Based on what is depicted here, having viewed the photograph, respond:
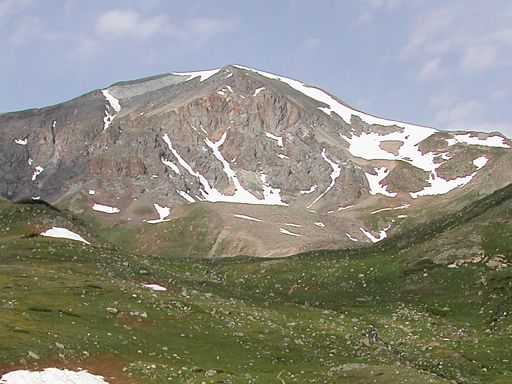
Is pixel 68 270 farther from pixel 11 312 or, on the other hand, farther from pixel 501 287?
pixel 501 287

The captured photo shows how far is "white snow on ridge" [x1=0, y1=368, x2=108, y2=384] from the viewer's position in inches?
A: 1444

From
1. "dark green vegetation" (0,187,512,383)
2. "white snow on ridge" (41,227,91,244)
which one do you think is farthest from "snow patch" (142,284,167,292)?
"white snow on ridge" (41,227,91,244)

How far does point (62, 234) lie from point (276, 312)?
3764 cm

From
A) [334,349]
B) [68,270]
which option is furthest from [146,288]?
[334,349]

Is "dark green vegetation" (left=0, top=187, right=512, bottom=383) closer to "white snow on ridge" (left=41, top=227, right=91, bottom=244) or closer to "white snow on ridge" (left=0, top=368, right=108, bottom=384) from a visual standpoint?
"white snow on ridge" (left=0, top=368, right=108, bottom=384)

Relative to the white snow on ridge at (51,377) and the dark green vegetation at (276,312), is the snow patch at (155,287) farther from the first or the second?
the white snow on ridge at (51,377)

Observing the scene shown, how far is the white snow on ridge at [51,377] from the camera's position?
36688 millimetres

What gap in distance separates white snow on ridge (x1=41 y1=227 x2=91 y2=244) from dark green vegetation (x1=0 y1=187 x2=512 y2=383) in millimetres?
2139

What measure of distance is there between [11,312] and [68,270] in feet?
66.7

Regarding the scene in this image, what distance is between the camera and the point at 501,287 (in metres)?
69.7

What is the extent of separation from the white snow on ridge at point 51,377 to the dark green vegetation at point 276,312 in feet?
3.23

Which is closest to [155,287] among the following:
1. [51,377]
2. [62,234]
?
[62,234]

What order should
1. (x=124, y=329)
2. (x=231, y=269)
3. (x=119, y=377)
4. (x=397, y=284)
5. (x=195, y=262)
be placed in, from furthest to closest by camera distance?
(x=195, y=262) → (x=231, y=269) → (x=397, y=284) → (x=124, y=329) → (x=119, y=377)

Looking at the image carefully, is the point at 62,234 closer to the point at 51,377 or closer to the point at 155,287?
the point at 155,287
